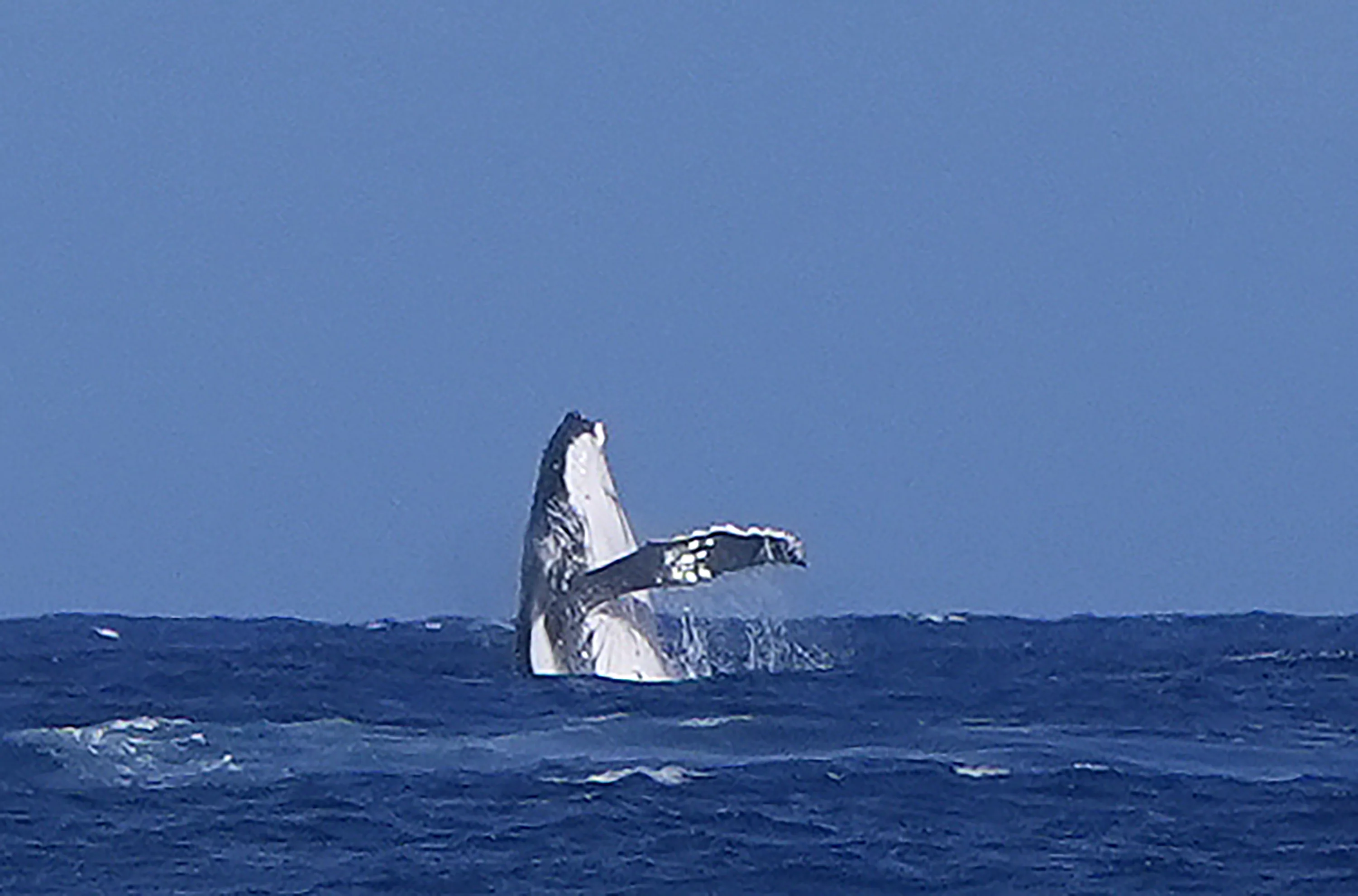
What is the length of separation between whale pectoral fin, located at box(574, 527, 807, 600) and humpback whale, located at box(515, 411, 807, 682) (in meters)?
0.01

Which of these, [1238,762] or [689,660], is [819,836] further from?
[689,660]

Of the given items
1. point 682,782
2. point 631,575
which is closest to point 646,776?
point 682,782

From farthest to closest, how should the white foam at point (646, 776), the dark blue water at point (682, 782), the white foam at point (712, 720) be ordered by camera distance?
the white foam at point (712, 720)
the white foam at point (646, 776)
the dark blue water at point (682, 782)

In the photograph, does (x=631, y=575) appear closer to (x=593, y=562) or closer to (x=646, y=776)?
(x=593, y=562)

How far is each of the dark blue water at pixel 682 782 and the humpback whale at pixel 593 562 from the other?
596 mm

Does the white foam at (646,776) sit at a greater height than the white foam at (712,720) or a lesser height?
lesser

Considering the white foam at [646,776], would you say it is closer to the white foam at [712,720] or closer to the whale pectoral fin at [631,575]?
the white foam at [712,720]

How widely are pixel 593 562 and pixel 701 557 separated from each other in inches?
71.5

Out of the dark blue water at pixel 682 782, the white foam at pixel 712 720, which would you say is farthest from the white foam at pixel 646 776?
the white foam at pixel 712 720

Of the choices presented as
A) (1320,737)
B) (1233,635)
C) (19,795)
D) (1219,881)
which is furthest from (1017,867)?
(1233,635)

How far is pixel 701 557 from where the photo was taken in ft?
99.5

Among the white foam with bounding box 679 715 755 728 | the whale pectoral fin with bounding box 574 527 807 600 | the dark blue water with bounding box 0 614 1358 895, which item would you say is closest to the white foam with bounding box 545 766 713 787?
the dark blue water with bounding box 0 614 1358 895

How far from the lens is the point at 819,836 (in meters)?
20.8

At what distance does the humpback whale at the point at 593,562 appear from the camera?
30.2 metres
